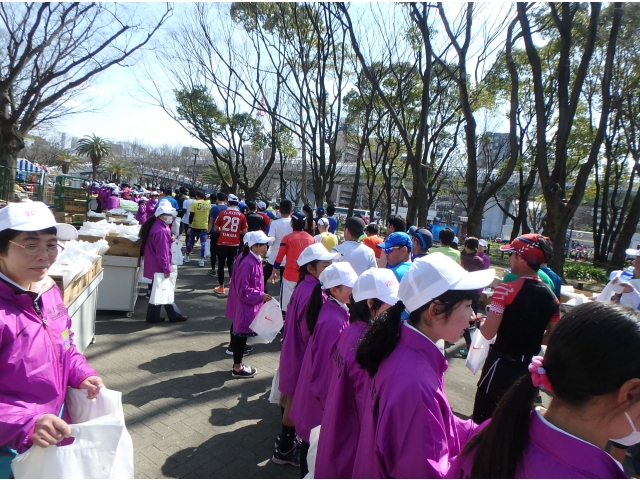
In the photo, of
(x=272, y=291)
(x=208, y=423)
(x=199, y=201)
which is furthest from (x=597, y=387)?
(x=199, y=201)

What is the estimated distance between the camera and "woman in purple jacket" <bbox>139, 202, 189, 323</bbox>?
6.29 m

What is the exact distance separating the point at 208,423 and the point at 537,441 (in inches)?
137

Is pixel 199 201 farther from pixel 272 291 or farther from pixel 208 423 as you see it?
pixel 208 423

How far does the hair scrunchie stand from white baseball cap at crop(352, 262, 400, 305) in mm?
1219

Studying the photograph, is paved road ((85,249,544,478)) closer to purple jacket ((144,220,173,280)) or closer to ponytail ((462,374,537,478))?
purple jacket ((144,220,173,280))

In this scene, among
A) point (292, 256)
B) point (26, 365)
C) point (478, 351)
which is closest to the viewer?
point (26, 365)

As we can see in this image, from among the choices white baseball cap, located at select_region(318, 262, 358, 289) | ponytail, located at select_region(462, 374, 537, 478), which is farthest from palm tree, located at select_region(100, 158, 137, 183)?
ponytail, located at select_region(462, 374, 537, 478)

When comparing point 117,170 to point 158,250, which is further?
point 117,170

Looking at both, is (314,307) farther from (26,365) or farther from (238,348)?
(238,348)

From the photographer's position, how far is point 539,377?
1.23 m

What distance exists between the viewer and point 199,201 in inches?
464

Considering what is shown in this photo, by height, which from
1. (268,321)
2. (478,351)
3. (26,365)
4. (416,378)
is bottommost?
(268,321)

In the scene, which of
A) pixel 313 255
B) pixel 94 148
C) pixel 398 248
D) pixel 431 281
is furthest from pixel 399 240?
pixel 94 148

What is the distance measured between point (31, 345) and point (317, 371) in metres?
1.60
